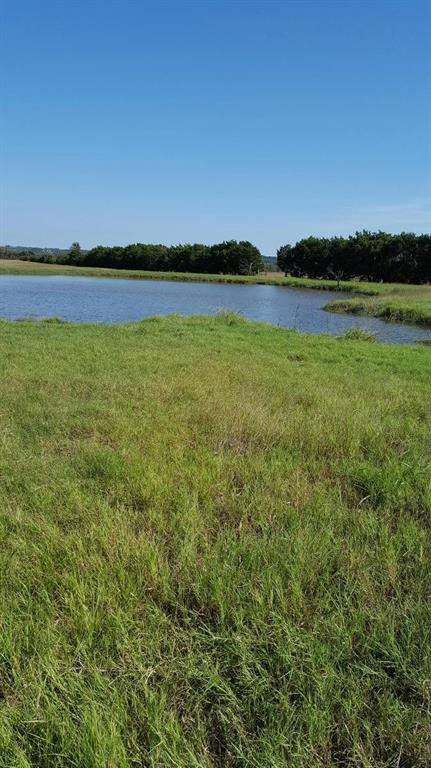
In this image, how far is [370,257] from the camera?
74.8 metres

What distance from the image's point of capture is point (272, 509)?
3.31m

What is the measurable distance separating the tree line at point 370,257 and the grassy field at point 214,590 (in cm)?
7237

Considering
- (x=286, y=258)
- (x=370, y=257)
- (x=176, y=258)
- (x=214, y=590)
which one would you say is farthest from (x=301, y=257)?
(x=214, y=590)

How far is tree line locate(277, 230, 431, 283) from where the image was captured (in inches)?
2721

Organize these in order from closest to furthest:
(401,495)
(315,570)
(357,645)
→ 1. (357,645)
2. (315,570)
3. (401,495)

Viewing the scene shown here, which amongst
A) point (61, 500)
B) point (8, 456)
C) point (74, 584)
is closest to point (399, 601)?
point (74, 584)

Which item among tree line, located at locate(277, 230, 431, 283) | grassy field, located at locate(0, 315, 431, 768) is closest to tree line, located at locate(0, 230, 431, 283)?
tree line, located at locate(277, 230, 431, 283)

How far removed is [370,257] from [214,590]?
79754 mm

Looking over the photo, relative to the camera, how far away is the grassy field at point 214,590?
172 cm

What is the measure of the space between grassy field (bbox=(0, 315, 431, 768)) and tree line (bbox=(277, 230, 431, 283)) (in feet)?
237

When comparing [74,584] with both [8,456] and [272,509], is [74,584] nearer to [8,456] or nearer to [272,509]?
[272,509]

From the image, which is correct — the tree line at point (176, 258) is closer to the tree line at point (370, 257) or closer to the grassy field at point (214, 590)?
the tree line at point (370, 257)

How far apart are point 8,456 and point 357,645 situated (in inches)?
133

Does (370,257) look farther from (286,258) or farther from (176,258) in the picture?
(176,258)
